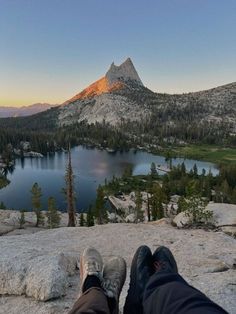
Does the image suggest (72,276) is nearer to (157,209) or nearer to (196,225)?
(196,225)

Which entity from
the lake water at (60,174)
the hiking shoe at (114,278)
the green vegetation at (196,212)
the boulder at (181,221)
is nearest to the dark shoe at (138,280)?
the hiking shoe at (114,278)

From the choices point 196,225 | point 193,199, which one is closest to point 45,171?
point 193,199

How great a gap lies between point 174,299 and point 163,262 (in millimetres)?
2322

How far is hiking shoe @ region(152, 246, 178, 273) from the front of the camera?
19.1 ft

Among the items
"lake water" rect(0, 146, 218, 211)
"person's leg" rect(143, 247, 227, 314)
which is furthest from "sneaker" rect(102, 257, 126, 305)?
"lake water" rect(0, 146, 218, 211)

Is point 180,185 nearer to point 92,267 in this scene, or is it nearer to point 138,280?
point 92,267

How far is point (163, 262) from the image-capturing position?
19.9 feet

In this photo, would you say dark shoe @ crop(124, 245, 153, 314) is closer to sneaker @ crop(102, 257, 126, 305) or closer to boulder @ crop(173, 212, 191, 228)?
sneaker @ crop(102, 257, 126, 305)

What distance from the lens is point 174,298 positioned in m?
3.80

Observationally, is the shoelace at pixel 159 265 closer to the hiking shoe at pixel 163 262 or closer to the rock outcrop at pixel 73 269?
the hiking shoe at pixel 163 262

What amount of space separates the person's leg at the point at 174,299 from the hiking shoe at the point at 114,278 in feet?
3.81

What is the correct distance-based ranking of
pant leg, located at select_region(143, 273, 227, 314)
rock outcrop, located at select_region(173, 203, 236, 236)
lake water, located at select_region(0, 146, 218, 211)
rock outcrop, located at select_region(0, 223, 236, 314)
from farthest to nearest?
lake water, located at select_region(0, 146, 218, 211) < rock outcrop, located at select_region(173, 203, 236, 236) < rock outcrop, located at select_region(0, 223, 236, 314) < pant leg, located at select_region(143, 273, 227, 314)

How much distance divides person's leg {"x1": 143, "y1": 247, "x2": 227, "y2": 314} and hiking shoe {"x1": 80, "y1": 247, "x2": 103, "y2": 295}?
5.25 feet

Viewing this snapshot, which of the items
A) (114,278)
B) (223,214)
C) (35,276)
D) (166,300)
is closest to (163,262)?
(114,278)
